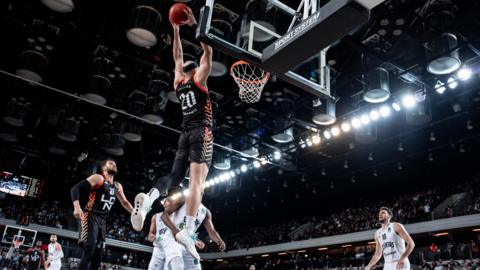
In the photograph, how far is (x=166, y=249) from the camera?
17.0ft

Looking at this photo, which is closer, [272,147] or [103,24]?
[103,24]

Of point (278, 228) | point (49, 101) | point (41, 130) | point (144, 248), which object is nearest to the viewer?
point (49, 101)

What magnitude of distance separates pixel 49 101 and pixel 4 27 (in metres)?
3.92

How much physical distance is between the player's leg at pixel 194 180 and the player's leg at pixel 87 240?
2269mm

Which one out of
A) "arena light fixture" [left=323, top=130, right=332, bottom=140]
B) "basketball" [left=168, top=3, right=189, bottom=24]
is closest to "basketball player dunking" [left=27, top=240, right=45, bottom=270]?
"basketball" [left=168, top=3, right=189, bottom=24]

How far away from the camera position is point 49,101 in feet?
53.9

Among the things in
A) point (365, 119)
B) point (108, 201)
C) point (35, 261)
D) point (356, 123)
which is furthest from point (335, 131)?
point (35, 261)

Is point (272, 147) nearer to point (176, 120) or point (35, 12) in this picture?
point (176, 120)

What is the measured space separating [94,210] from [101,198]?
20cm

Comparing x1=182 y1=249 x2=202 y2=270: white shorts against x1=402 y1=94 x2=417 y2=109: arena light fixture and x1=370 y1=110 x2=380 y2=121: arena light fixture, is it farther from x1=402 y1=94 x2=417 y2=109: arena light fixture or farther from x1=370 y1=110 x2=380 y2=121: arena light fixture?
x1=370 y1=110 x2=380 y2=121: arena light fixture

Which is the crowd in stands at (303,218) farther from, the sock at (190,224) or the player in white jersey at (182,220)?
the sock at (190,224)

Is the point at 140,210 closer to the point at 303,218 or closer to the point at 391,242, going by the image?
the point at 391,242

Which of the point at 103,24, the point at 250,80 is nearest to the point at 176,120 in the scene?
the point at 103,24

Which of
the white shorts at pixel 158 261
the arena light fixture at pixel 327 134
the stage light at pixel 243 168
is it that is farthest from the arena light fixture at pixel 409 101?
the white shorts at pixel 158 261
